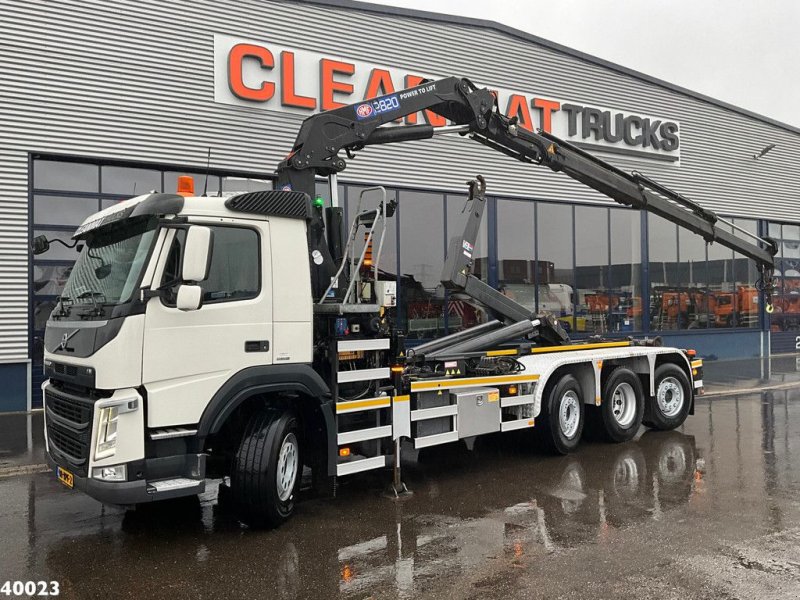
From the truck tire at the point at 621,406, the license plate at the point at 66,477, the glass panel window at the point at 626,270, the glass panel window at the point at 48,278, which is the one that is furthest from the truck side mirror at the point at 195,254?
the glass panel window at the point at 626,270

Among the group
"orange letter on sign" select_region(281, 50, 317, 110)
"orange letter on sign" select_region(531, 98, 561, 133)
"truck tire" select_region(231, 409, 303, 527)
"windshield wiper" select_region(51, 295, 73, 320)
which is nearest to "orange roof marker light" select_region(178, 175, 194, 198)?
"windshield wiper" select_region(51, 295, 73, 320)

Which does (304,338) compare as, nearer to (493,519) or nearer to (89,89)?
(493,519)

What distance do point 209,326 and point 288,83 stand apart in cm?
1031

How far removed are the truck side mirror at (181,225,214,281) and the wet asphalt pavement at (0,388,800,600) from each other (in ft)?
7.36

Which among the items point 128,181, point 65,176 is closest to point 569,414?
point 128,181

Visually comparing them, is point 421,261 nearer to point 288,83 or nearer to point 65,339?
point 288,83

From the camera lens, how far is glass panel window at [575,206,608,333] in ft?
61.9

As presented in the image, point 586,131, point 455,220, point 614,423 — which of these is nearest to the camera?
point 614,423

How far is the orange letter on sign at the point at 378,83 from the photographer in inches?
607

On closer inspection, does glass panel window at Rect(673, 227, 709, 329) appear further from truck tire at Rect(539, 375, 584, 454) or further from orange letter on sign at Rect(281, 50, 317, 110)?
truck tire at Rect(539, 375, 584, 454)

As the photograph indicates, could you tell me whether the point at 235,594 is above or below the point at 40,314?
below

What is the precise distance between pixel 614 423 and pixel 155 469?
21.5 feet

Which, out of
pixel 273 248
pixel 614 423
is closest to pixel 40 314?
pixel 273 248

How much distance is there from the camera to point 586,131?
60.9ft
